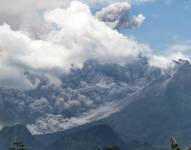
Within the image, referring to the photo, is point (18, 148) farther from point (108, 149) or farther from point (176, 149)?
point (176, 149)

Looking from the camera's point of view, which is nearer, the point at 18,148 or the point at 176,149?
the point at 176,149

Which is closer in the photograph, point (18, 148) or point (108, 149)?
point (18, 148)

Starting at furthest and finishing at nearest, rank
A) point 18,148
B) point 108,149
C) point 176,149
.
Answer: point 108,149 → point 18,148 → point 176,149

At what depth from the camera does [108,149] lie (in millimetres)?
181375

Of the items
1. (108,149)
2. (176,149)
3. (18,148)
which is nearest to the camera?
(176,149)

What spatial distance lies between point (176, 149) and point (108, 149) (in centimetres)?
5823

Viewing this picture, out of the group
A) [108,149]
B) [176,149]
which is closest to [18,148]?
[108,149]

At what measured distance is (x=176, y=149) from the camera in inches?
4946

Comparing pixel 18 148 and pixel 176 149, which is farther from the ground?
pixel 18 148

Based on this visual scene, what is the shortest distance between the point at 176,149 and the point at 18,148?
176 feet

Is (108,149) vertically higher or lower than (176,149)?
higher

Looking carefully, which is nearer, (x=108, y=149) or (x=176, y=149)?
(x=176, y=149)

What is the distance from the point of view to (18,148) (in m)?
158
